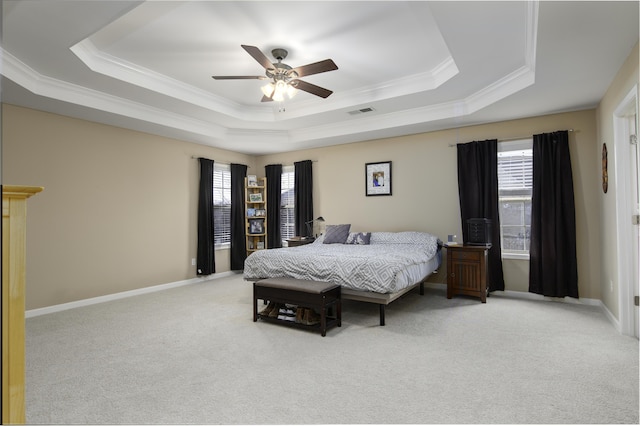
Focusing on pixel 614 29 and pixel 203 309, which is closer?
pixel 614 29

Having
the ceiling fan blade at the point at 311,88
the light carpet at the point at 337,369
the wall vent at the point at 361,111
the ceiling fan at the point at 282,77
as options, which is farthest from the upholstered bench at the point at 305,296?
the wall vent at the point at 361,111

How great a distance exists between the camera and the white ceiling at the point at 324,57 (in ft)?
8.85

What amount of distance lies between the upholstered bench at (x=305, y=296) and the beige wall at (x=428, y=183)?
248cm

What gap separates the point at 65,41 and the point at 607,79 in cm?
511

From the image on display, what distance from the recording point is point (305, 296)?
11.5ft

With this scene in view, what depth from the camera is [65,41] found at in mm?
3004

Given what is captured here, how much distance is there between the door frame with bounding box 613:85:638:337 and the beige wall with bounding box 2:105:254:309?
19.2ft

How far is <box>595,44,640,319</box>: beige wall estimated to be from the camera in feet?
10.1

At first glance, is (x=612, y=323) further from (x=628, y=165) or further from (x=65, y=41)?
(x=65, y=41)

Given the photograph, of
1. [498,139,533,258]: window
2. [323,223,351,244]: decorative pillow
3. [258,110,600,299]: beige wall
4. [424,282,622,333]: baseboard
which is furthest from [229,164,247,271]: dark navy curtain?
[498,139,533,258]: window

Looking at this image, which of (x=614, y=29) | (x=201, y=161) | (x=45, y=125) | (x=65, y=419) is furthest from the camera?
(x=201, y=161)

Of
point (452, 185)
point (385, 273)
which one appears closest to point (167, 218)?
point (385, 273)

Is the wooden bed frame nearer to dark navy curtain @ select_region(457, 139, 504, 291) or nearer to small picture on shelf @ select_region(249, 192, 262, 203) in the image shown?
dark navy curtain @ select_region(457, 139, 504, 291)

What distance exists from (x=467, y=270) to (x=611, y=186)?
5.98 ft
